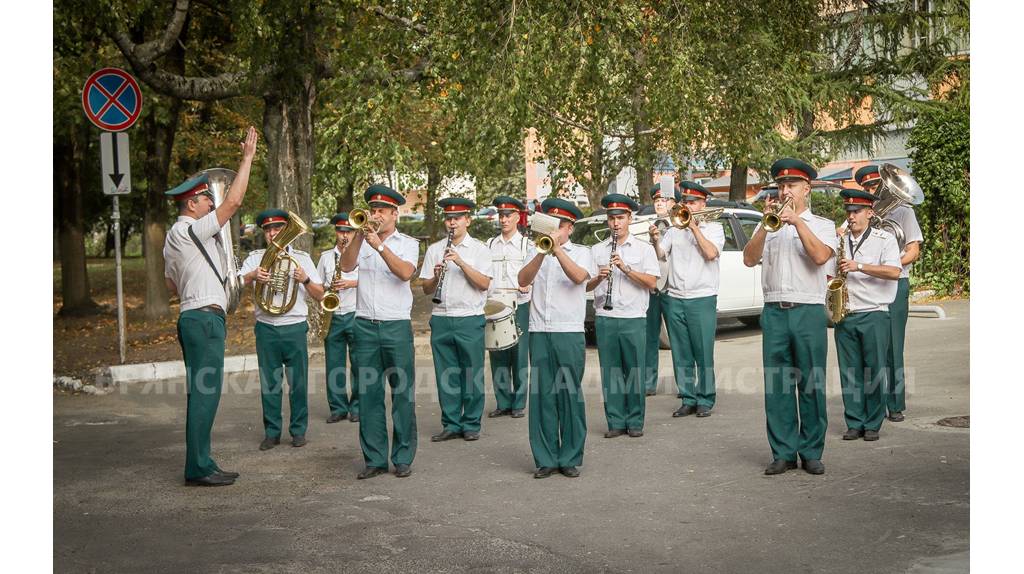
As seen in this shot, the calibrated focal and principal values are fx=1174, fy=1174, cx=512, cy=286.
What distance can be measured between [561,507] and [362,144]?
7657 millimetres

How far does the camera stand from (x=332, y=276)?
34.7ft

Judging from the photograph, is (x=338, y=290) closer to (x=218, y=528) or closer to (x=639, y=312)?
(x=639, y=312)

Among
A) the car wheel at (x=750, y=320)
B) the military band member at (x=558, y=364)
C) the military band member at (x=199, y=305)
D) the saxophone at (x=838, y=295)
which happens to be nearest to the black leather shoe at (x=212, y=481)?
the military band member at (x=199, y=305)

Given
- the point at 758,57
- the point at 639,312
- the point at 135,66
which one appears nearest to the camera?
the point at 639,312

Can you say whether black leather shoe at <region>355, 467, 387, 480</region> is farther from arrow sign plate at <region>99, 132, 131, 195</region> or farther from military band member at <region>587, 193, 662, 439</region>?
arrow sign plate at <region>99, 132, 131, 195</region>

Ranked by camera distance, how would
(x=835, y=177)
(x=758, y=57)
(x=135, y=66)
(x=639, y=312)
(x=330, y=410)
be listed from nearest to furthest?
(x=639, y=312) < (x=330, y=410) < (x=758, y=57) < (x=135, y=66) < (x=835, y=177)

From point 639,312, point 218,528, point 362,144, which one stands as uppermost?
point 362,144

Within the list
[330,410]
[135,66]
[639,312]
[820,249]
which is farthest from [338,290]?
[135,66]

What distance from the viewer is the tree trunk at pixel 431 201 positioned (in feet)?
112

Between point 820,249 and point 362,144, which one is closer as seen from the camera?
point 820,249

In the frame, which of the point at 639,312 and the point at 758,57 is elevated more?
the point at 758,57

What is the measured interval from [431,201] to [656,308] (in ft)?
81.4

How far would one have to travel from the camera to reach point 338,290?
10.3 meters

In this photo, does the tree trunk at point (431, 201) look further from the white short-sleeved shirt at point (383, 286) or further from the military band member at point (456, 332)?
the white short-sleeved shirt at point (383, 286)
